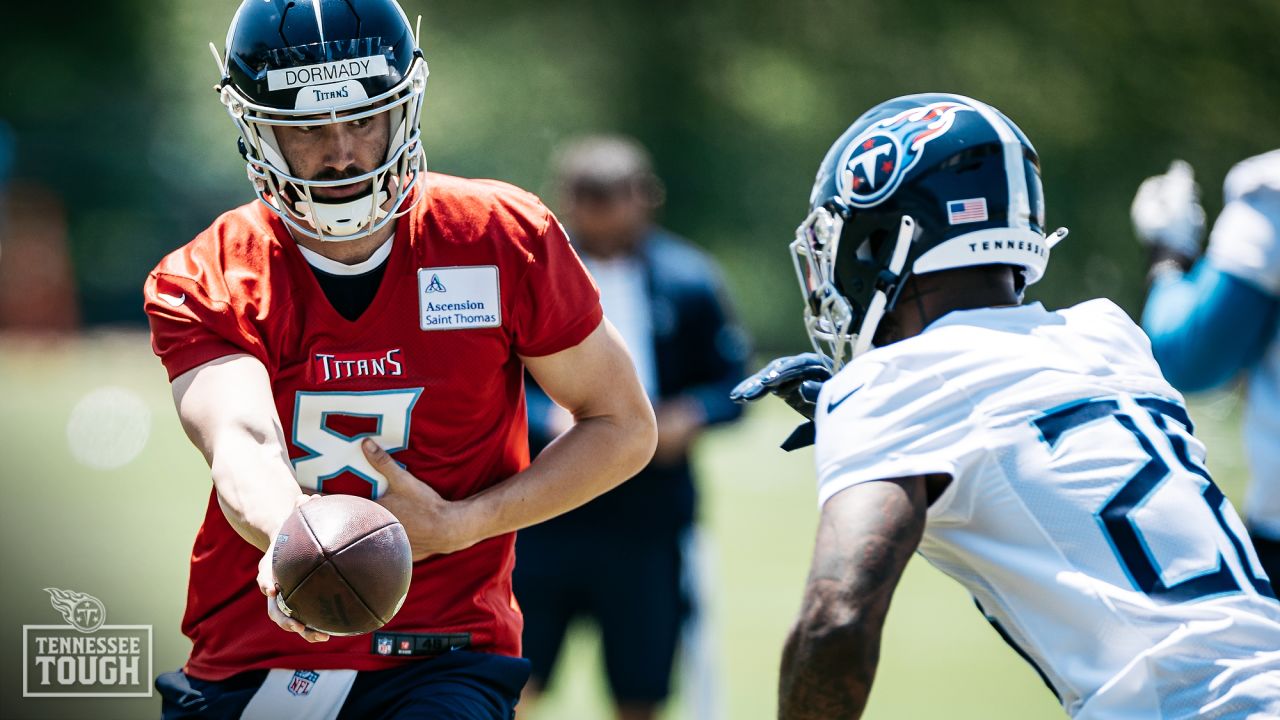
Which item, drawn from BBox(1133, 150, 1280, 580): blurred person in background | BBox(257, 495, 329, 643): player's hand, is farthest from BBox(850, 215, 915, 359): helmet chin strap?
BBox(1133, 150, 1280, 580): blurred person in background

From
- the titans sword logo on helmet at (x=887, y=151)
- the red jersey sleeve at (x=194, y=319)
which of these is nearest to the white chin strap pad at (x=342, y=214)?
the red jersey sleeve at (x=194, y=319)

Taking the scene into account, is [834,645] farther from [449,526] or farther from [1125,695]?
[449,526]

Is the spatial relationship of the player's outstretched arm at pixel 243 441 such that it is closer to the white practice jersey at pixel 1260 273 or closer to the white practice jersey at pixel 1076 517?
the white practice jersey at pixel 1076 517

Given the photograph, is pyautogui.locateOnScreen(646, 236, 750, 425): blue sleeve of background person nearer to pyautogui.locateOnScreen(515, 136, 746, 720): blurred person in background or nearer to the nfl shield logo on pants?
pyautogui.locateOnScreen(515, 136, 746, 720): blurred person in background

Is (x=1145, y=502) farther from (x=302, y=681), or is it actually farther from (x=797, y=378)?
(x=302, y=681)

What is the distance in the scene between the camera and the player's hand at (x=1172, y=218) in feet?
17.4

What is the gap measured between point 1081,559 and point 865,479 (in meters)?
0.35

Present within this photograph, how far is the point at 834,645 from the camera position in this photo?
6.91 feet

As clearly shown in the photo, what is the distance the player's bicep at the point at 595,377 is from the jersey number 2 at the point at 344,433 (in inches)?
11.7

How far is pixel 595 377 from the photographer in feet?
9.91

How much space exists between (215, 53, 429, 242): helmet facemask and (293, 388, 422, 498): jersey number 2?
13.2 inches

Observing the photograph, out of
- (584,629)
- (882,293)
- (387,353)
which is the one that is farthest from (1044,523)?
(584,629)

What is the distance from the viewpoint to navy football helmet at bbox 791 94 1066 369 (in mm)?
2533

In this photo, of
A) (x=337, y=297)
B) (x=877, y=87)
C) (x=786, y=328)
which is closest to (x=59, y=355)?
(x=786, y=328)
